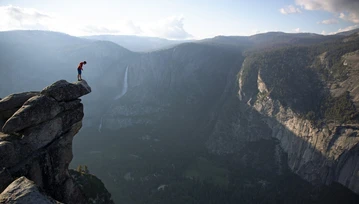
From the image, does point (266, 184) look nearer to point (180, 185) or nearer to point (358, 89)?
point (180, 185)

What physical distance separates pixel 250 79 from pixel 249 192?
91.3m

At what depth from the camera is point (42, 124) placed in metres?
27.8

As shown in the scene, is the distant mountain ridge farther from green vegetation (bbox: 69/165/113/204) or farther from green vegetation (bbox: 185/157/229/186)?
green vegetation (bbox: 69/165/113/204)

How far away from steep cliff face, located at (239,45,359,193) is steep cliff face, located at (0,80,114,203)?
108 m

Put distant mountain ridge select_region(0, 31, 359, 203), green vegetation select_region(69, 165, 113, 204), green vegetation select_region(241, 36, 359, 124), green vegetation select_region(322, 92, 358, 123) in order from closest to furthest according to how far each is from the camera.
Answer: green vegetation select_region(69, 165, 113, 204), green vegetation select_region(322, 92, 358, 123), distant mountain ridge select_region(0, 31, 359, 203), green vegetation select_region(241, 36, 359, 124)

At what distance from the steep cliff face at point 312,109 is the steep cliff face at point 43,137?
355ft

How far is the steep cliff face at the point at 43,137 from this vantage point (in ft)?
81.0

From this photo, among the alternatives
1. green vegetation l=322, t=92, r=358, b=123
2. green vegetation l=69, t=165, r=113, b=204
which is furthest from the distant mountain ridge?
green vegetation l=69, t=165, r=113, b=204

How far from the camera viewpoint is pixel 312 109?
403 feet

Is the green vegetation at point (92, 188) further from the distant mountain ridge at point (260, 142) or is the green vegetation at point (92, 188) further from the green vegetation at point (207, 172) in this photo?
the green vegetation at point (207, 172)

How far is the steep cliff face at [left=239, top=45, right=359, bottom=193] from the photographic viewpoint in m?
100

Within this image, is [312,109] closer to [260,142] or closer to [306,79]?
[306,79]

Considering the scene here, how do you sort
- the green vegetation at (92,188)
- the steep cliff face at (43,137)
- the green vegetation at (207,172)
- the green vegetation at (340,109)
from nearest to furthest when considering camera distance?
the steep cliff face at (43,137), the green vegetation at (92,188), the green vegetation at (340,109), the green vegetation at (207,172)

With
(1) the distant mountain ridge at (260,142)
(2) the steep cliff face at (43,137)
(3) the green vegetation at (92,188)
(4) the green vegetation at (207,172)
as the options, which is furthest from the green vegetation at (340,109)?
(2) the steep cliff face at (43,137)
